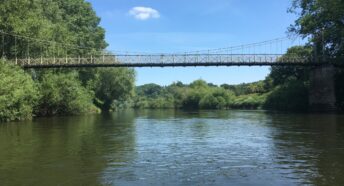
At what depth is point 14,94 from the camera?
43.0 m

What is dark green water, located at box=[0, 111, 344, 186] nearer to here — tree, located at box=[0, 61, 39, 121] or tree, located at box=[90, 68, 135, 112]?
tree, located at box=[0, 61, 39, 121]

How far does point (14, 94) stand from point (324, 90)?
48.3 metres

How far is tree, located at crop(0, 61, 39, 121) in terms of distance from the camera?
138 ft

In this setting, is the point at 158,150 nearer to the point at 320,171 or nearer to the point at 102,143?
the point at 102,143

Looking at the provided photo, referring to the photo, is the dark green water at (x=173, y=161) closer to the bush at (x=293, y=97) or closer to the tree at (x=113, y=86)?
the bush at (x=293, y=97)

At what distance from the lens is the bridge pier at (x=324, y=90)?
71125 mm

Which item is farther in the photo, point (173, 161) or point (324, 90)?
point (324, 90)

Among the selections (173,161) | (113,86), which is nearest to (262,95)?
(113,86)

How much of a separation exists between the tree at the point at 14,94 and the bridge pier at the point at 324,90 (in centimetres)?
4374

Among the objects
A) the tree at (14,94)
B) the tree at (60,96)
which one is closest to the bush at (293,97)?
the tree at (60,96)

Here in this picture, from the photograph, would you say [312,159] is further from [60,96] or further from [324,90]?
[324,90]

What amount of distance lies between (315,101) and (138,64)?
29.1 meters

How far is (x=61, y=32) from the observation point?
6581 cm

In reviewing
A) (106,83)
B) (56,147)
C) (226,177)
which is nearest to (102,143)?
(56,147)
